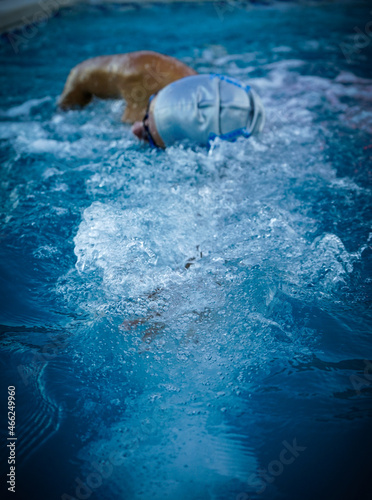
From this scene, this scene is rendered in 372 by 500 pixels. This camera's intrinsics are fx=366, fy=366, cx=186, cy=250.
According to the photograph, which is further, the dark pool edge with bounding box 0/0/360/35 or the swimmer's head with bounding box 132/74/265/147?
the dark pool edge with bounding box 0/0/360/35

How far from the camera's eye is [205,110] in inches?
109

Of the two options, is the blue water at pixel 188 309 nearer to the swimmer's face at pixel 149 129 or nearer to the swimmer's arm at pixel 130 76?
the swimmer's face at pixel 149 129

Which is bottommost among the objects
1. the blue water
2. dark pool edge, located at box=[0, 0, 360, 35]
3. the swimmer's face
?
the blue water

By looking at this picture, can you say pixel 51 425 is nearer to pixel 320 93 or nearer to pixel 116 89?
pixel 116 89

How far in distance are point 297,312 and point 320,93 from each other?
360 centimetres

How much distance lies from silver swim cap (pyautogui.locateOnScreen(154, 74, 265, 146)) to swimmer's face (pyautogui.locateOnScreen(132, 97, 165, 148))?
62 millimetres

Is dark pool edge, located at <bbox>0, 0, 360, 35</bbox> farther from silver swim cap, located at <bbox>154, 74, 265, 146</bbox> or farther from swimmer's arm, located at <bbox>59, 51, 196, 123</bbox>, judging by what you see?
silver swim cap, located at <bbox>154, 74, 265, 146</bbox>

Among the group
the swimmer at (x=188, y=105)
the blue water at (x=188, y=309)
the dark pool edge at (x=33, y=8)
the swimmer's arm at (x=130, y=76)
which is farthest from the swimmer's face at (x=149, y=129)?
the dark pool edge at (x=33, y=8)

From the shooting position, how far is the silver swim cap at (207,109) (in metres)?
2.77

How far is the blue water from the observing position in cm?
153

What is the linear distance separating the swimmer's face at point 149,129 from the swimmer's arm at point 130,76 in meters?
0.46

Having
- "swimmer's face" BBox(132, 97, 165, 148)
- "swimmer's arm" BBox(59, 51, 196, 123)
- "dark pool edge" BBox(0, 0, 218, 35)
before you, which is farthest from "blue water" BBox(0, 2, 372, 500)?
"dark pool edge" BBox(0, 0, 218, 35)

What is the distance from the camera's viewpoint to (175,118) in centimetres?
283

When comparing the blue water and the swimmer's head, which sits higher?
the swimmer's head
